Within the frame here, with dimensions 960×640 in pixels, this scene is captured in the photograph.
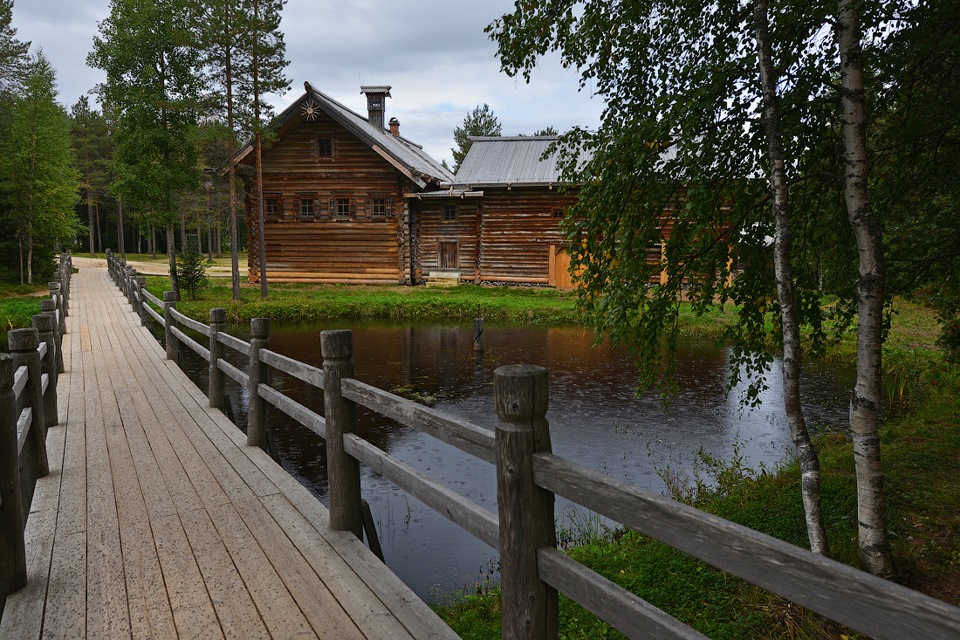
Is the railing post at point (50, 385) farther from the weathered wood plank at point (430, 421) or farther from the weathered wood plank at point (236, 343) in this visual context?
the weathered wood plank at point (430, 421)

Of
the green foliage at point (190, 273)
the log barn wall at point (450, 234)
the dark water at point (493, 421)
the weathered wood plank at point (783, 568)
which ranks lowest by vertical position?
the dark water at point (493, 421)

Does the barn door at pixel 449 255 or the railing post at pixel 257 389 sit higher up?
the barn door at pixel 449 255

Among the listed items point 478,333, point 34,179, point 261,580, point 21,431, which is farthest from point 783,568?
point 34,179

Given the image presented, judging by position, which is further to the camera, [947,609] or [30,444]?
[30,444]

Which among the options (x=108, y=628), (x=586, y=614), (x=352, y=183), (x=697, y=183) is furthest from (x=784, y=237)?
(x=352, y=183)

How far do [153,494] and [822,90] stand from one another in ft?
19.0

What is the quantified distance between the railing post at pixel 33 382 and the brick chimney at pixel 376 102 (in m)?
31.0

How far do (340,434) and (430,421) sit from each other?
3.84ft

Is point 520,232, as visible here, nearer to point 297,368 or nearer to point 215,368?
point 215,368

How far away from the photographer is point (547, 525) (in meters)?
2.17

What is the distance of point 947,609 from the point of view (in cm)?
110

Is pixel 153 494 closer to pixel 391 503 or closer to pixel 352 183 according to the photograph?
pixel 391 503

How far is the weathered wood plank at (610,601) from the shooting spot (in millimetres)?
1646

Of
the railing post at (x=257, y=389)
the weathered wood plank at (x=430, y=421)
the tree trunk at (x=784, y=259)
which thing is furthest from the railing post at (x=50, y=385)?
the tree trunk at (x=784, y=259)
